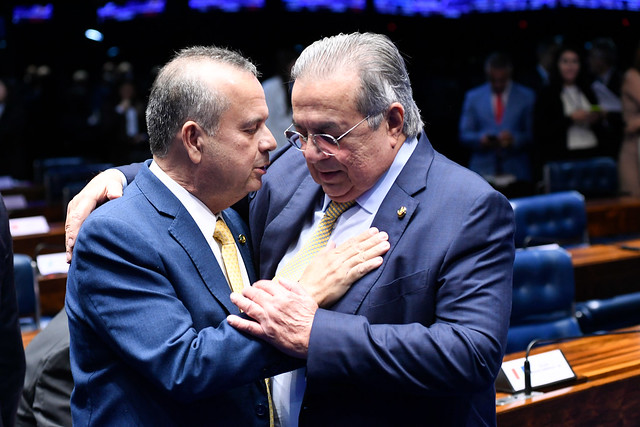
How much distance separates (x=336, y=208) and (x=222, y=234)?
292 millimetres

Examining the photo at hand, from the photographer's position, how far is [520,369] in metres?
2.39

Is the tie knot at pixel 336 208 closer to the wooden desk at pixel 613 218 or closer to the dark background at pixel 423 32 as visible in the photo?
the wooden desk at pixel 613 218

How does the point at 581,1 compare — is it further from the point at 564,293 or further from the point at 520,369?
the point at 520,369

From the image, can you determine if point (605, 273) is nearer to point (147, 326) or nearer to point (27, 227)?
point (147, 326)

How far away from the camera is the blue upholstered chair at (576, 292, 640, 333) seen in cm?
389

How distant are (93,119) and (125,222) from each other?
468 inches

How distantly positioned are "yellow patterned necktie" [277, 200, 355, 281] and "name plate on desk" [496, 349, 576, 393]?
2.64 ft

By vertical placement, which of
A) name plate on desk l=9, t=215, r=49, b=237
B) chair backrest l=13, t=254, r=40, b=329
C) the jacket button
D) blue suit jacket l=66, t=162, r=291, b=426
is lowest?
name plate on desk l=9, t=215, r=49, b=237

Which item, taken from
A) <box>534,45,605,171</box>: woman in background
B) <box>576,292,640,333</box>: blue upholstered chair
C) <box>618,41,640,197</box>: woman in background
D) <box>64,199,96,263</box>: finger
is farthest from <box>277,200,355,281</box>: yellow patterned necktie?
<box>618,41,640,197</box>: woman in background

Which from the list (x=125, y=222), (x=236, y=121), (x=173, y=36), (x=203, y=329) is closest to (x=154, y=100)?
(x=236, y=121)

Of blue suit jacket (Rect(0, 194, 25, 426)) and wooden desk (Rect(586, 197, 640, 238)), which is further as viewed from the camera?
wooden desk (Rect(586, 197, 640, 238))

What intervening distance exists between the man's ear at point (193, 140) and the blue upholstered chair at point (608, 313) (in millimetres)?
2714

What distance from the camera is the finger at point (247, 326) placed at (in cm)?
162

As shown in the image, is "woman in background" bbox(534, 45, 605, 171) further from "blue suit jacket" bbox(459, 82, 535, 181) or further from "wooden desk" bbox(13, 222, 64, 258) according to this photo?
"wooden desk" bbox(13, 222, 64, 258)
